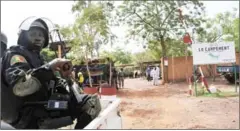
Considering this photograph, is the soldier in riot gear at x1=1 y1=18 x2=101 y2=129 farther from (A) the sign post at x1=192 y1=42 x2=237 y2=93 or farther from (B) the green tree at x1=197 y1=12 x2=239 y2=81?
(B) the green tree at x1=197 y1=12 x2=239 y2=81

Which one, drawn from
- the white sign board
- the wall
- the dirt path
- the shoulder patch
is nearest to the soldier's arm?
the shoulder patch

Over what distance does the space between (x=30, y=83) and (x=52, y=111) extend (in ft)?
1.08

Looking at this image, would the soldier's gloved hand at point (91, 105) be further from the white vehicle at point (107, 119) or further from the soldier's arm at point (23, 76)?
the soldier's arm at point (23, 76)

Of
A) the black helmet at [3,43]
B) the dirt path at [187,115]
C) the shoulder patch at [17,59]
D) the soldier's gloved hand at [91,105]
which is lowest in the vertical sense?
the dirt path at [187,115]

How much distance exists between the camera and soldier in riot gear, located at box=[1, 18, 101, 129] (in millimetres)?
1967

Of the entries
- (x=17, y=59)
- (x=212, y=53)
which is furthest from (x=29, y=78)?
(x=212, y=53)

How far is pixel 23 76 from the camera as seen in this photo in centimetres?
191

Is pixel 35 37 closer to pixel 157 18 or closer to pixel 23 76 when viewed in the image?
pixel 23 76

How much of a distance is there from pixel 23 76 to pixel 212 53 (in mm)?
9874

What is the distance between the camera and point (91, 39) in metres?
12.3

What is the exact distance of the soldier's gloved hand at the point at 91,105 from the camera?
7.27 feet

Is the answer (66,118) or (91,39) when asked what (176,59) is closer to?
(91,39)

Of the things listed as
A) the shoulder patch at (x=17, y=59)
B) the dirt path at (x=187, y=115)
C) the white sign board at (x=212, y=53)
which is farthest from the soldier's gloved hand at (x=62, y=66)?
the white sign board at (x=212, y=53)

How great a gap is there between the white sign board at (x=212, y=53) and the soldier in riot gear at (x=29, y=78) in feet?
30.0
